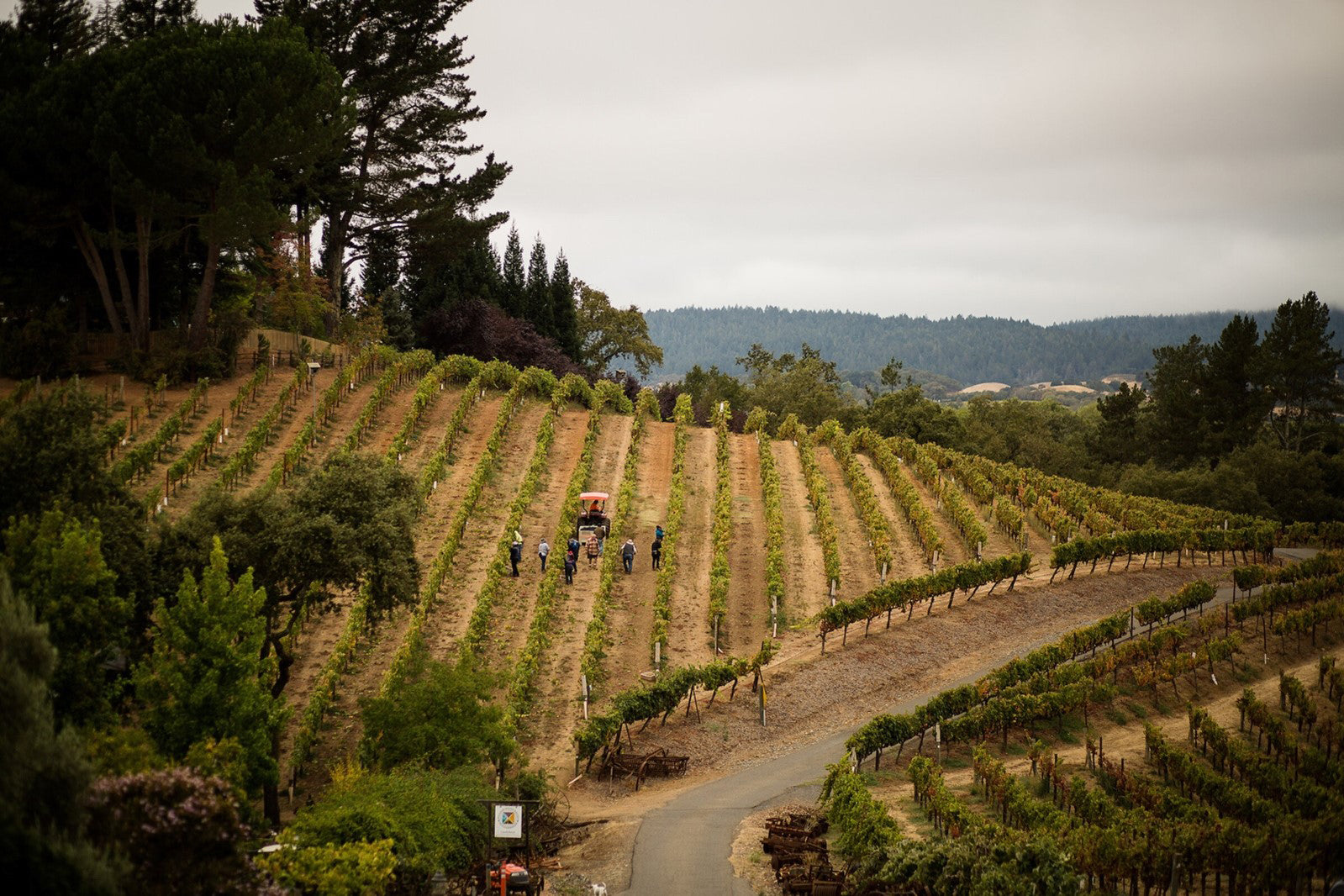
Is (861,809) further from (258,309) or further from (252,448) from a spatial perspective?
(258,309)

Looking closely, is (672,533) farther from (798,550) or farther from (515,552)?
(515,552)

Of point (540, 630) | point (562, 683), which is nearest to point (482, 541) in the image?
point (540, 630)

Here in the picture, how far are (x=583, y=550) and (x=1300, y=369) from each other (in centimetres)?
4946

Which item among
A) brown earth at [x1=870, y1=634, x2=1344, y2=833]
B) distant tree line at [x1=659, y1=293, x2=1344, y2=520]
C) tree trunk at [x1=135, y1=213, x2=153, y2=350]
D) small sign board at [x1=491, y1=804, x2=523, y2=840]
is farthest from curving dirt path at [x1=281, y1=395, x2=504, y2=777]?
distant tree line at [x1=659, y1=293, x2=1344, y2=520]

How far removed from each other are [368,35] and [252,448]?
77.6 feet

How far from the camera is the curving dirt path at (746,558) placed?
32156 mm

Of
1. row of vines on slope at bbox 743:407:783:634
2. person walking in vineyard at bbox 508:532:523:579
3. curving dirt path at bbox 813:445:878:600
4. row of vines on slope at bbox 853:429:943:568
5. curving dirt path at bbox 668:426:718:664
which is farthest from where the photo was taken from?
row of vines on slope at bbox 853:429:943:568

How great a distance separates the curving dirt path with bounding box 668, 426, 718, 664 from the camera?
103ft

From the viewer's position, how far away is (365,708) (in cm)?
2292

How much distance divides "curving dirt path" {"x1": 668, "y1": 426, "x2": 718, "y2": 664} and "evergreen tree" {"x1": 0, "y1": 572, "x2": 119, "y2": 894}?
1961cm

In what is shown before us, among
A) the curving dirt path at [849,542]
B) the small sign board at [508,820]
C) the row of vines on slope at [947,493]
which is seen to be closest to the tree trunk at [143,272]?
the curving dirt path at [849,542]

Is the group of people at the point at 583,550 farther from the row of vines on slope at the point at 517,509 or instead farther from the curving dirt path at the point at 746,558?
the curving dirt path at the point at 746,558

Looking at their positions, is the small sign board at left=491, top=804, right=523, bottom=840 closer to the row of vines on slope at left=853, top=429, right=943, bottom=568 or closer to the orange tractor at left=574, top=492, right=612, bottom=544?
the orange tractor at left=574, top=492, right=612, bottom=544

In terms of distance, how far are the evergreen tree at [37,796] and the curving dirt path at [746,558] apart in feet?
68.3
